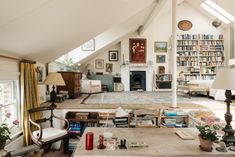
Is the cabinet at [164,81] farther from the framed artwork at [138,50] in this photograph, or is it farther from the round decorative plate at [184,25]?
the round decorative plate at [184,25]

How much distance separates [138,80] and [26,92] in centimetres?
759

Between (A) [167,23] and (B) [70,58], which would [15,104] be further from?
(A) [167,23]

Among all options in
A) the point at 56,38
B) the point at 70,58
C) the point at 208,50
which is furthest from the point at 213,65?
the point at 56,38

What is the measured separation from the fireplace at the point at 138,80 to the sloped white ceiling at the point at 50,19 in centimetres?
616

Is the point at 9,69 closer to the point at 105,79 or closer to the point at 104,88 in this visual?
the point at 104,88

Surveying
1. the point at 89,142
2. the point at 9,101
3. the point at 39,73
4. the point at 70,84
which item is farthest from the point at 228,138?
the point at 70,84

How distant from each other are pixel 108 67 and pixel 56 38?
7.20 meters

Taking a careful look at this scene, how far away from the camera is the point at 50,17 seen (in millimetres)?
3021

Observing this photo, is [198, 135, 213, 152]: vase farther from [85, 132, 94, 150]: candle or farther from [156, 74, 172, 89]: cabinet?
[156, 74, 172, 89]: cabinet

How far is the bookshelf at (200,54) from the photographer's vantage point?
10.7 m

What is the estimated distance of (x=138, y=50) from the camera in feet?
35.9

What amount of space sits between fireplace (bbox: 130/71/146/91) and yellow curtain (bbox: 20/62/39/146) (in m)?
7.04

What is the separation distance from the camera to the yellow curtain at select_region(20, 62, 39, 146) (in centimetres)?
392

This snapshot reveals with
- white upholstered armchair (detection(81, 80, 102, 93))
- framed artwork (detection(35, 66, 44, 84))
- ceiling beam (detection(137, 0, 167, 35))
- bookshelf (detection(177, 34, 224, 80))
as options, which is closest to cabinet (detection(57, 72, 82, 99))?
framed artwork (detection(35, 66, 44, 84))
